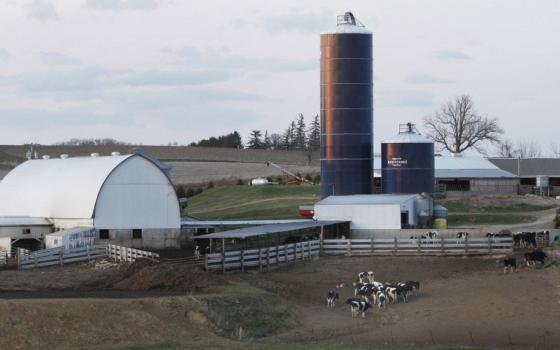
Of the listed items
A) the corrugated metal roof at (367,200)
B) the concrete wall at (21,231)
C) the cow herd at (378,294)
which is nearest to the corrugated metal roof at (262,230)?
the corrugated metal roof at (367,200)

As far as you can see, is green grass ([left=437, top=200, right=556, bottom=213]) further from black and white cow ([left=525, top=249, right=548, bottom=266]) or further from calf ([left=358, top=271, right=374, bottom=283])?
calf ([left=358, top=271, right=374, bottom=283])

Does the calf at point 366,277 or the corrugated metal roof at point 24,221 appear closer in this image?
the calf at point 366,277

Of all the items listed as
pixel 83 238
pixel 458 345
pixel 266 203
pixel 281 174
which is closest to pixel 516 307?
pixel 458 345

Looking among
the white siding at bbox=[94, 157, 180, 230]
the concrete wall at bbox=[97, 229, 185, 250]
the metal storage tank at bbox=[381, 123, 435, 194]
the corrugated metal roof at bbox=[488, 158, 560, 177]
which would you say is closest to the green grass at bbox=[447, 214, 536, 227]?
the metal storage tank at bbox=[381, 123, 435, 194]

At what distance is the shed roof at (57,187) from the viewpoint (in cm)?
5650

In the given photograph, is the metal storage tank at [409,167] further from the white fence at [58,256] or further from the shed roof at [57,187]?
the white fence at [58,256]

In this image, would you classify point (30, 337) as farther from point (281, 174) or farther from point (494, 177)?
point (281, 174)

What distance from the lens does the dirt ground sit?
95.3 ft

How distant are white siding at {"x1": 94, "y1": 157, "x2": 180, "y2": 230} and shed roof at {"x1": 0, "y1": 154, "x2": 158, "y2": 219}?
46cm

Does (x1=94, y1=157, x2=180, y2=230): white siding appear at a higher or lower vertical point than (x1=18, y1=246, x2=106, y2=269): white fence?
higher

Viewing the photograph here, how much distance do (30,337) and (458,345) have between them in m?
11.4

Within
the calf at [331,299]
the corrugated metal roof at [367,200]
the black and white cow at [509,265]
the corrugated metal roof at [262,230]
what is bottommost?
the calf at [331,299]

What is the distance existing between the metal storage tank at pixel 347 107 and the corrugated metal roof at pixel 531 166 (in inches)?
1188

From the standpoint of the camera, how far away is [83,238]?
52.5 meters
